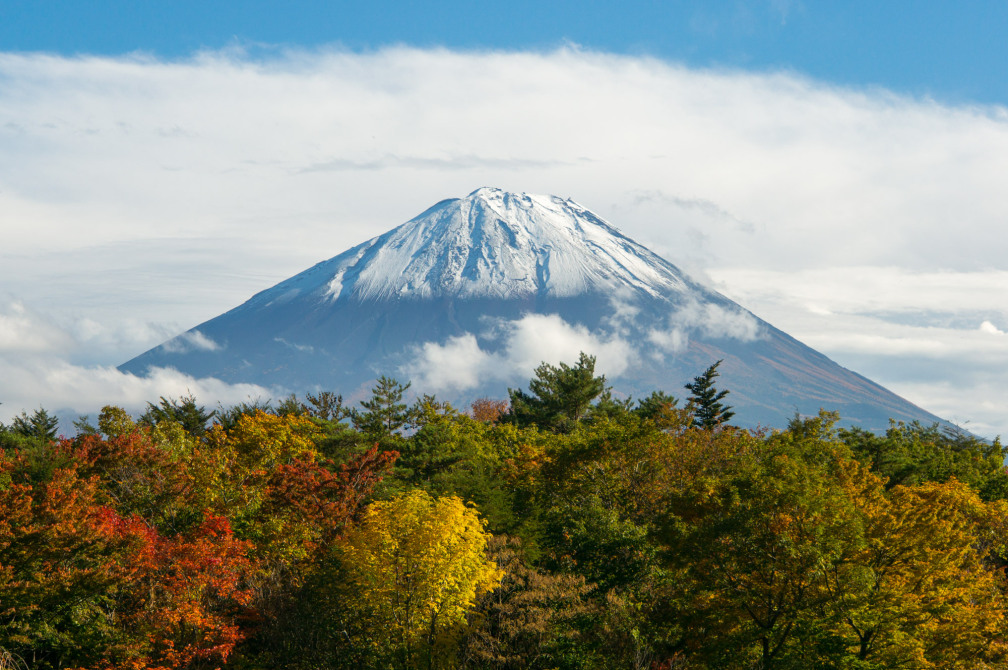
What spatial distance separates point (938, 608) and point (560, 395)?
52.9 metres

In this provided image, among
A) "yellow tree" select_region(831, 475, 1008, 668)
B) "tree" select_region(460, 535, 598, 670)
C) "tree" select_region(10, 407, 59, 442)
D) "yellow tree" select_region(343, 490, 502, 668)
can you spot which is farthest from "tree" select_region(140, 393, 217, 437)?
"yellow tree" select_region(831, 475, 1008, 668)

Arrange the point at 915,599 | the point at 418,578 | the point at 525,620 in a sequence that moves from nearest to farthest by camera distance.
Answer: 1. the point at 915,599
2. the point at 418,578
3. the point at 525,620

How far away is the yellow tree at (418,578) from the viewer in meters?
Answer: 32.0

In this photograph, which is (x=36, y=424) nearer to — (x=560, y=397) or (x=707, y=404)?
(x=560, y=397)

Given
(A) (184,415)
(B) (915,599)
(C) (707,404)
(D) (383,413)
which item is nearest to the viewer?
(B) (915,599)

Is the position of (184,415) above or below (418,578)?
above

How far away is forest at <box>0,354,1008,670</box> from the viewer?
2523 centimetres

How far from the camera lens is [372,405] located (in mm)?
65750

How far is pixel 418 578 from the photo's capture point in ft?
105

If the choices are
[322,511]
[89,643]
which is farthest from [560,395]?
[89,643]

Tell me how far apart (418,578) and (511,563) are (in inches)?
230

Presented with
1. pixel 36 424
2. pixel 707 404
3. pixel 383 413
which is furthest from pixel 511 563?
pixel 36 424

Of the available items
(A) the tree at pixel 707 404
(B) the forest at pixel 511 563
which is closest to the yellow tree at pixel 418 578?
(B) the forest at pixel 511 563

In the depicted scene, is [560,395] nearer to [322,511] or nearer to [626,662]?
[322,511]
